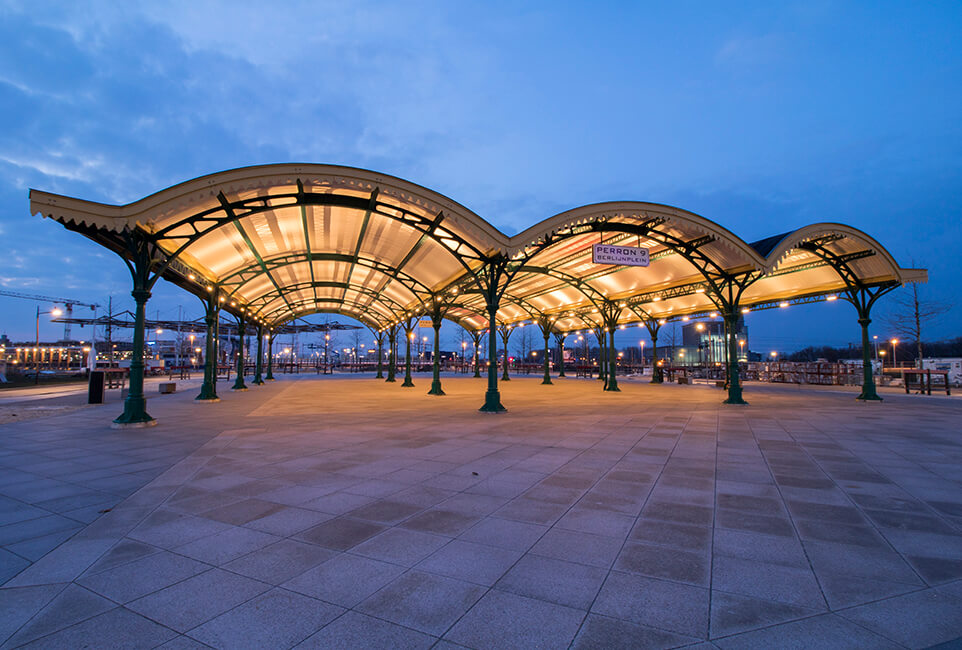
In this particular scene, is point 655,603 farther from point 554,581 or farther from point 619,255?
point 619,255

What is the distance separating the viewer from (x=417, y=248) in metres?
17.4

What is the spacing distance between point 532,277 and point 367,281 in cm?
1001

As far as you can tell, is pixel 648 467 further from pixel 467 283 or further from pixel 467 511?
pixel 467 283

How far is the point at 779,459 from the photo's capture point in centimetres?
758

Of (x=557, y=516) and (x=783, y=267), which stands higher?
(x=783, y=267)

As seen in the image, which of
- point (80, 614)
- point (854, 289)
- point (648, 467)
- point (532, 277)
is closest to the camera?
point (80, 614)

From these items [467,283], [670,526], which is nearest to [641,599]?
[670,526]

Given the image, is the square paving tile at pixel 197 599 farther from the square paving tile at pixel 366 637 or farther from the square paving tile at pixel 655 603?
the square paving tile at pixel 655 603

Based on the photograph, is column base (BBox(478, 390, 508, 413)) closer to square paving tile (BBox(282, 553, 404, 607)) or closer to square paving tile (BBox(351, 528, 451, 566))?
square paving tile (BBox(351, 528, 451, 566))

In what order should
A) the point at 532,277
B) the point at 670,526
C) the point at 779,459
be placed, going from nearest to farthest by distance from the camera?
the point at 670,526 < the point at 779,459 < the point at 532,277

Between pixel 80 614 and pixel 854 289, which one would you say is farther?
pixel 854 289

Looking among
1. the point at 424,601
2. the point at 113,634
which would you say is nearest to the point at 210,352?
the point at 113,634

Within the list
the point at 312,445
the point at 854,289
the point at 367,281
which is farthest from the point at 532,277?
the point at 312,445

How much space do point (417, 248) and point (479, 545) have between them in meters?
14.6
